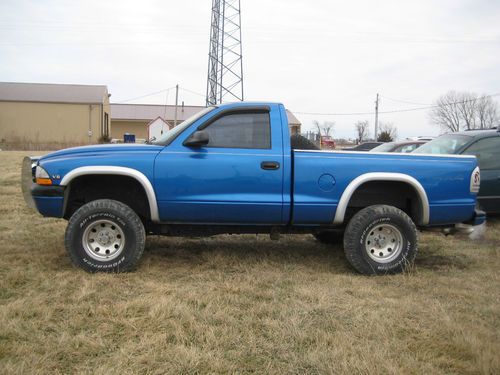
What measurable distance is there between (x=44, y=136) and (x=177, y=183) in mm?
46944

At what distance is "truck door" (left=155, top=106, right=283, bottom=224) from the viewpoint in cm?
491

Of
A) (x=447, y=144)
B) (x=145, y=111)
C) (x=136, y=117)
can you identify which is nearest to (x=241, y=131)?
(x=447, y=144)

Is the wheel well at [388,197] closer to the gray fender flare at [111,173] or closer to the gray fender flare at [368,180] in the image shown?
the gray fender flare at [368,180]

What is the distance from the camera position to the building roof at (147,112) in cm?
6304

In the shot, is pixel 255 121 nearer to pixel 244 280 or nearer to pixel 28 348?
pixel 244 280

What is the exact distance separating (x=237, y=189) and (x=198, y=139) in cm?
63

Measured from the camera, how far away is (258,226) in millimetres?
5238

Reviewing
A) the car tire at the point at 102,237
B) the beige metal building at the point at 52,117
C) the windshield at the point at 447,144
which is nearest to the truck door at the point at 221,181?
the car tire at the point at 102,237

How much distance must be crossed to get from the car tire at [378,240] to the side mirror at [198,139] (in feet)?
5.80

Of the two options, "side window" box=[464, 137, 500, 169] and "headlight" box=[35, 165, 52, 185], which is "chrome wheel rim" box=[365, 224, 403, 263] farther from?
"headlight" box=[35, 165, 52, 185]

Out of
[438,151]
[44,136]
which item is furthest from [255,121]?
[44,136]

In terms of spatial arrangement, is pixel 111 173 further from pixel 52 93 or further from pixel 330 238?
pixel 52 93

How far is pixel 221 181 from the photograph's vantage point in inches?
194

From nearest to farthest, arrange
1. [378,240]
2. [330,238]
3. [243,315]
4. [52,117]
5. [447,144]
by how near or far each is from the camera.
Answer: [243,315] → [378,240] → [330,238] → [447,144] → [52,117]
